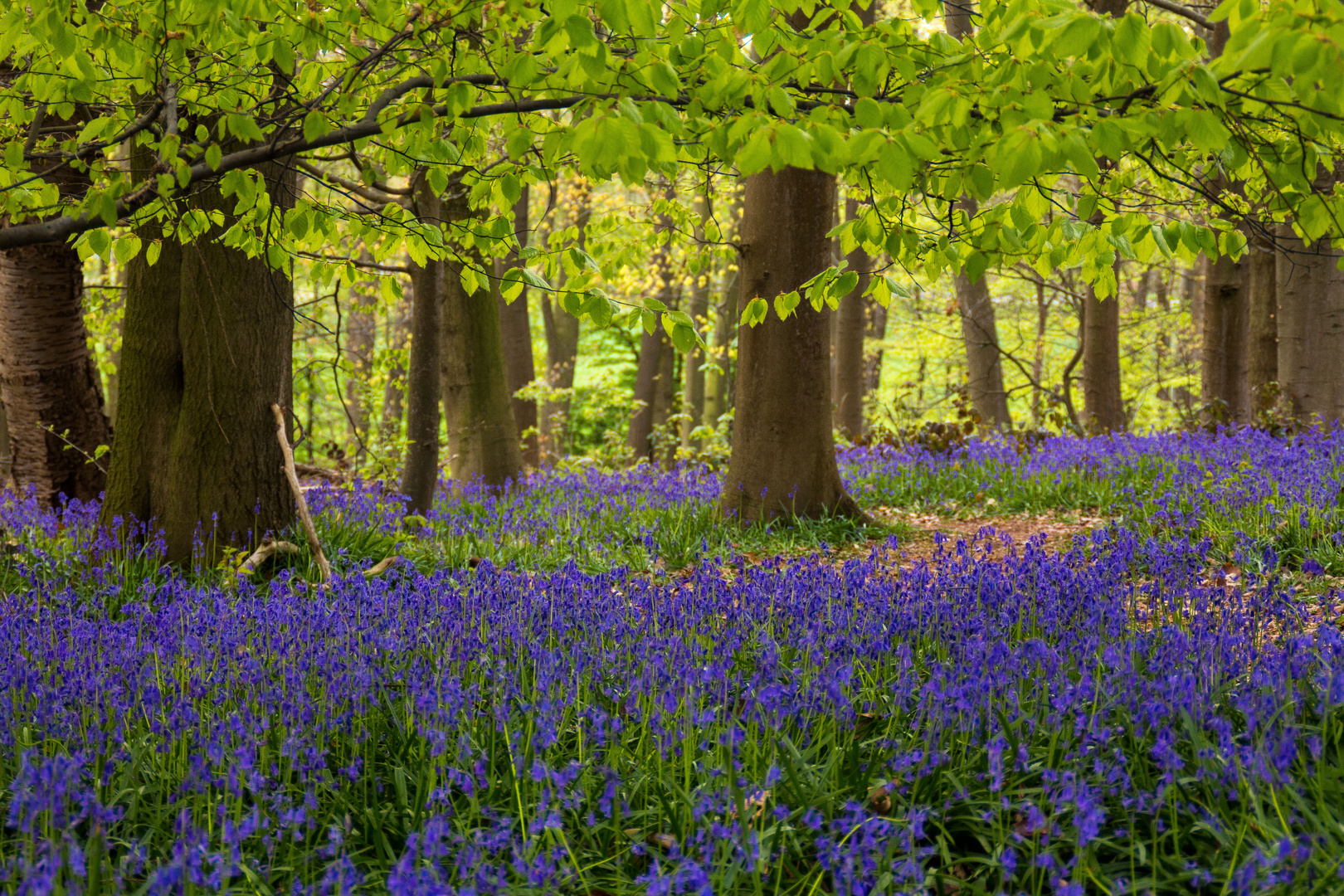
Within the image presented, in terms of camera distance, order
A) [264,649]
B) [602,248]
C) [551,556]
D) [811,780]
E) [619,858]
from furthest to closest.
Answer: [551,556]
[602,248]
[264,649]
[811,780]
[619,858]

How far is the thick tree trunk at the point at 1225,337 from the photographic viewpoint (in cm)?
1195

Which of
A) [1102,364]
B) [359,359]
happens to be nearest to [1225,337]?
[1102,364]

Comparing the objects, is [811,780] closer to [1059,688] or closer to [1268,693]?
[1059,688]

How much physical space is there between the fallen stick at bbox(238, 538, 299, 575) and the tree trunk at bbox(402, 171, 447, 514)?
1.78m

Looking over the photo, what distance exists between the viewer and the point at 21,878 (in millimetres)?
1983

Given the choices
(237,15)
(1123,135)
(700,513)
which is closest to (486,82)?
(237,15)

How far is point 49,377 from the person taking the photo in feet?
23.3

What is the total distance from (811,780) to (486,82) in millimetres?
2849

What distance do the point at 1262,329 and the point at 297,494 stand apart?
1176cm

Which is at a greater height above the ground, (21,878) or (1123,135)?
(1123,135)

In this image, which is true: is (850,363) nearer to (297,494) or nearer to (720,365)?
(720,365)

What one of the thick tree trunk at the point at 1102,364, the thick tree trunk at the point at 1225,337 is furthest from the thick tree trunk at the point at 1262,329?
the thick tree trunk at the point at 1102,364

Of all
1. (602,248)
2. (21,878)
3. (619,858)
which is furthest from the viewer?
(602,248)

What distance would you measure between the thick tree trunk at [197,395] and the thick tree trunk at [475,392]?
364 cm
